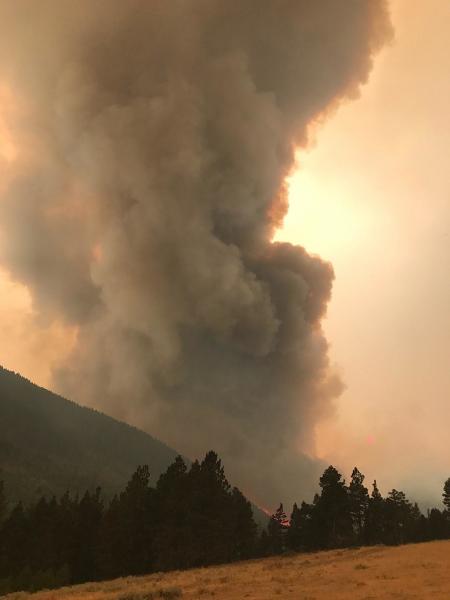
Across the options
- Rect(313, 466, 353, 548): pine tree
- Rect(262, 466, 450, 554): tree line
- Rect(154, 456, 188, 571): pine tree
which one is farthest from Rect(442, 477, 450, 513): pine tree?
Rect(154, 456, 188, 571): pine tree

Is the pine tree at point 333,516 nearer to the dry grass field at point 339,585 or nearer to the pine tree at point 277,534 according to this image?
the pine tree at point 277,534

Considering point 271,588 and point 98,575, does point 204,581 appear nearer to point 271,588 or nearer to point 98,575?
point 271,588

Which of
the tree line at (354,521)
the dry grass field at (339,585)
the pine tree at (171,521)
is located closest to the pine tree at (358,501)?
the tree line at (354,521)

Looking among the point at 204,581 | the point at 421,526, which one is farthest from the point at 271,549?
the point at 204,581

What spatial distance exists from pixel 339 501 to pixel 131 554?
27.6 m

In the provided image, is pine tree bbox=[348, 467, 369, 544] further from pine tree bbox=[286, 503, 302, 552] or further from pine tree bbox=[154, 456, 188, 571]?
pine tree bbox=[154, 456, 188, 571]

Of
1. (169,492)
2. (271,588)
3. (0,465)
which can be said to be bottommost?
(271,588)

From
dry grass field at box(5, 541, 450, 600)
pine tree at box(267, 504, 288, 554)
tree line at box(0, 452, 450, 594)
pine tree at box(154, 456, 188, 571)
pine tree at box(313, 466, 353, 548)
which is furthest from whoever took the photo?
pine tree at box(267, 504, 288, 554)

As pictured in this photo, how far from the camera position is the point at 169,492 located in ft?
160

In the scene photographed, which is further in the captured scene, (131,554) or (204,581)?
(131,554)

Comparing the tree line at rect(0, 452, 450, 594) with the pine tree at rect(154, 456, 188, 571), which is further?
the tree line at rect(0, 452, 450, 594)

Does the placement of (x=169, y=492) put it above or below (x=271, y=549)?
above

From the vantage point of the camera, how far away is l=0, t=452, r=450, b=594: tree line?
143 feet

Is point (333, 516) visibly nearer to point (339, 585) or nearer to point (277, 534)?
point (277, 534)
